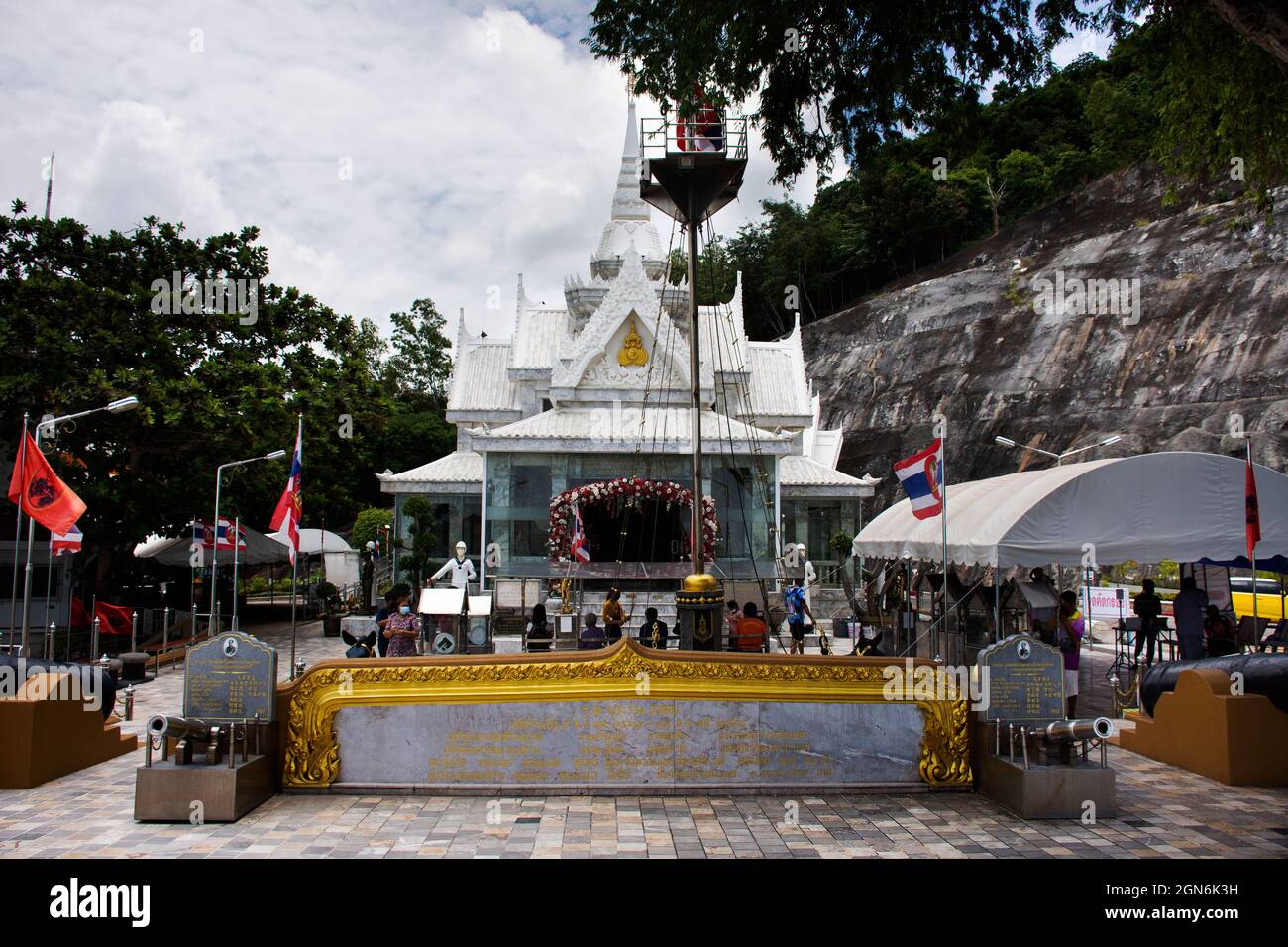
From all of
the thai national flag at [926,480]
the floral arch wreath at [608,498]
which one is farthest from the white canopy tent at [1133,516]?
the floral arch wreath at [608,498]

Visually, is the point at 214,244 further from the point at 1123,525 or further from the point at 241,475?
the point at 1123,525

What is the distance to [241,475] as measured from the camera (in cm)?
2123

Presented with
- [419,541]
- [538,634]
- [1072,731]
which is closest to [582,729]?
[1072,731]

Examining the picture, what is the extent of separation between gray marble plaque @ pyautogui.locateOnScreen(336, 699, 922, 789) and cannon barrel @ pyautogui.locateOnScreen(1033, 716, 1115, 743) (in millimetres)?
1594

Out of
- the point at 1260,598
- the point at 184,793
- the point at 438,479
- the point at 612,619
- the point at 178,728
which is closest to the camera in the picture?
the point at 184,793

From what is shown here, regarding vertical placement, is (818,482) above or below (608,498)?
above

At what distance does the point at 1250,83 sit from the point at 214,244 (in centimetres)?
2023

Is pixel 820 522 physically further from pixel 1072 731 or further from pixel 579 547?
pixel 1072 731

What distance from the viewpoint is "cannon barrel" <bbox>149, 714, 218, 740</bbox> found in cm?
750

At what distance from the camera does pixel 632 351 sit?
2569 cm

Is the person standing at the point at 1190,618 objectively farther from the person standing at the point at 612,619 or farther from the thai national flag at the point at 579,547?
the thai national flag at the point at 579,547

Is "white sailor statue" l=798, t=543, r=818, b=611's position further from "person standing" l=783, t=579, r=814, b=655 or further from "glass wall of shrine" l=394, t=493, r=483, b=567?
"glass wall of shrine" l=394, t=493, r=483, b=567

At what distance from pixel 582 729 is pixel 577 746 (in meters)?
0.15

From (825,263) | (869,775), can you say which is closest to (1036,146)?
(825,263)
